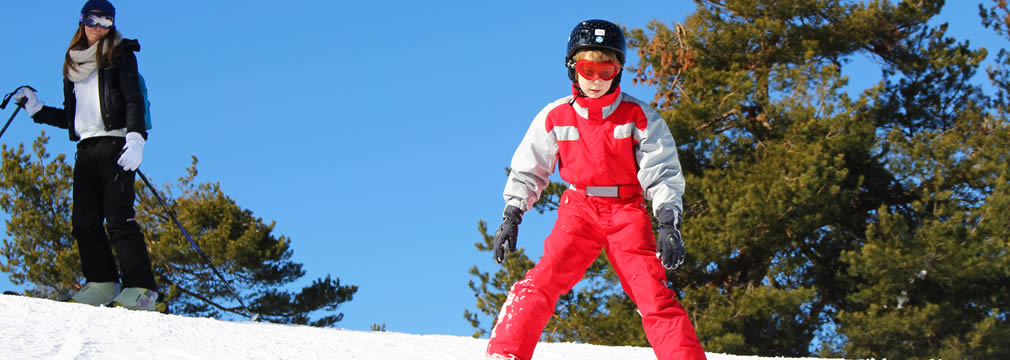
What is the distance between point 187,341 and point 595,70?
2579mm

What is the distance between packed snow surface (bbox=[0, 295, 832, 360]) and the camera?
4273mm

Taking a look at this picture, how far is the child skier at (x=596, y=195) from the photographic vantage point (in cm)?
354

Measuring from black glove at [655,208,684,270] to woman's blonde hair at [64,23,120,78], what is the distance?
3.90 metres

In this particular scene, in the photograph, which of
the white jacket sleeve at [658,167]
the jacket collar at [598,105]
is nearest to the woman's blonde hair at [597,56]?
the jacket collar at [598,105]

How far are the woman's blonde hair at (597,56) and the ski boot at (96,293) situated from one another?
383cm

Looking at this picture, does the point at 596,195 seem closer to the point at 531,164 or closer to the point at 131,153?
the point at 531,164

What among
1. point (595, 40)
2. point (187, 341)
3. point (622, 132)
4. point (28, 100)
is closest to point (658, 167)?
point (622, 132)

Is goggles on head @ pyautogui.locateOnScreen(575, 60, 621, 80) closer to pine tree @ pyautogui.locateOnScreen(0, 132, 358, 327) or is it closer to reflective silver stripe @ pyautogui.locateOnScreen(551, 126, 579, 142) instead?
reflective silver stripe @ pyautogui.locateOnScreen(551, 126, 579, 142)

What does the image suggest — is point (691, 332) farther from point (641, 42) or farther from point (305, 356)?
point (641, 42)

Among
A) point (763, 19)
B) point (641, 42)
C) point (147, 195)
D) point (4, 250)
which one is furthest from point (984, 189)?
point (4, 250)

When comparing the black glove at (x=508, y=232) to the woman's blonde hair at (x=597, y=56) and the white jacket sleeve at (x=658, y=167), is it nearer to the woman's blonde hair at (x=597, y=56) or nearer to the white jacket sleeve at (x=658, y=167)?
the white jacket sleeve at (x=658, y=167)

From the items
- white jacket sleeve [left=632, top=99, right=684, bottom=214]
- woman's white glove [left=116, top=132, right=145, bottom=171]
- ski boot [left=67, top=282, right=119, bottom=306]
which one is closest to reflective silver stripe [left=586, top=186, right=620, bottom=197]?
white jacket sleeve [left=632, top=99, right=684, bottom=214]

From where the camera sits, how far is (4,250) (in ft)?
62.9

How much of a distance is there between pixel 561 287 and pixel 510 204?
1.38 feet
